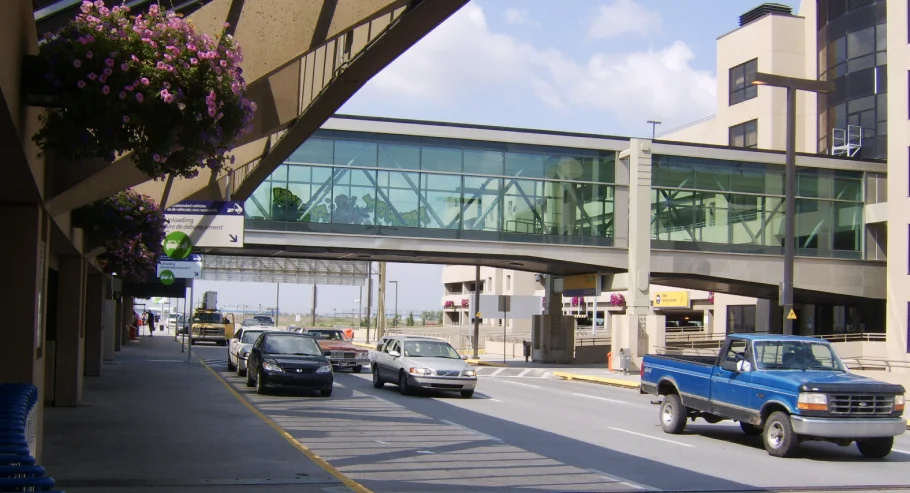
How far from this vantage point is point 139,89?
6812mm

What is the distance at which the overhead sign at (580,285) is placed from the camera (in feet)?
140

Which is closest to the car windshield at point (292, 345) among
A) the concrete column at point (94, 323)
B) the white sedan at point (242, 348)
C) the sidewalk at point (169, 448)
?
the sidewalk at point (169, 448)

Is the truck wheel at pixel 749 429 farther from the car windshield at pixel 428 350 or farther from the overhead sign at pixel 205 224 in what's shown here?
the overhead sign at pixel 205 224

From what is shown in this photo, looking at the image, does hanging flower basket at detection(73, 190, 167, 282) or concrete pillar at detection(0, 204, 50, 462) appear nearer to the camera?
concrete pillar at detection(0, 204, 50, 462)

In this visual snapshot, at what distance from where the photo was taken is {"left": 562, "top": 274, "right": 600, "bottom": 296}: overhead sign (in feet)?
140

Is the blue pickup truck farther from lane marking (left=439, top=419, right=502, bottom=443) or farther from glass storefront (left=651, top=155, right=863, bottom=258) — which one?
glass storefront (left=651, top=155, right=863, bottom=258)

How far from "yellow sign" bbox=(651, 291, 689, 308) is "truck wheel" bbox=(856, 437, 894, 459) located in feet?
207

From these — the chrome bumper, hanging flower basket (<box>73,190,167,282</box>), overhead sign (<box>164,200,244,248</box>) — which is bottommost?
the chrome bumper

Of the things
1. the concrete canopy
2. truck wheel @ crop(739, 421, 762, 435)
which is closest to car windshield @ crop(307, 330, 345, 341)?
truck wheel @ crop(739, 421, 762, 435)

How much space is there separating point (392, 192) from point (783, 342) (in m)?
25.0

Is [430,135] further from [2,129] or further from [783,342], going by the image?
[2,129]

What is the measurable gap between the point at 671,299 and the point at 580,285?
37.7m

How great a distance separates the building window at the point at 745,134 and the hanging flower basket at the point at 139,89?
4965cm

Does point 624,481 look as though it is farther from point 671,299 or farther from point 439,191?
point 671,299
